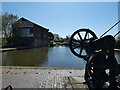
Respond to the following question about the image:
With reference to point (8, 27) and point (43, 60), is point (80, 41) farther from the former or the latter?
point (8, 27)

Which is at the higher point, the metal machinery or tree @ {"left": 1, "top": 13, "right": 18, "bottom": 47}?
tree @ {"left": 1, "top": 13, "right": 18, "bottom": 47}

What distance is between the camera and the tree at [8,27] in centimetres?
2927

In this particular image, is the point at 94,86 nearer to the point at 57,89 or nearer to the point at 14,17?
the point at 57,89

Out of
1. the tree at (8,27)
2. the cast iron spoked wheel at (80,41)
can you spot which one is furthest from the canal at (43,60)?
the tree at (8,27)

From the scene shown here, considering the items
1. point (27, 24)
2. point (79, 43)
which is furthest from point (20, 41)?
point (79, 43)

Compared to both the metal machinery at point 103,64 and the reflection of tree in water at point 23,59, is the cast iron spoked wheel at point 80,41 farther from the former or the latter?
the reflection of tree in water at point 23,59

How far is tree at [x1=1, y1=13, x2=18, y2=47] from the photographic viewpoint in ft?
96.0

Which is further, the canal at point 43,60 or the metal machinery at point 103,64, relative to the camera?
the canal at point 43,60

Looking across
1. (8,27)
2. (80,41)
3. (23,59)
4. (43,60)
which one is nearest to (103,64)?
(80,41)

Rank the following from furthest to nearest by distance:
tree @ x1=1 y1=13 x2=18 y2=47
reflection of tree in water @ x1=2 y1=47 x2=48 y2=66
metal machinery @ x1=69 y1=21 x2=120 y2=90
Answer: tree @ x1=1 y1=13 x2=18 y2=47, reflection of tree in water @ x1=2 y1=47 x2=48 y2=66, metal machinery @ x1=69 y1=21 x2=120 y2=90

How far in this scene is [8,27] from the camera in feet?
98.1

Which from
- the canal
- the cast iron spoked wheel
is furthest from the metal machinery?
the canal

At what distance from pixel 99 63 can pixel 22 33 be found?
1234 inches

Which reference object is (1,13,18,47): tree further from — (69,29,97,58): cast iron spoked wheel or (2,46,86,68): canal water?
(69,29,97,58): cast iron spoked wheel
